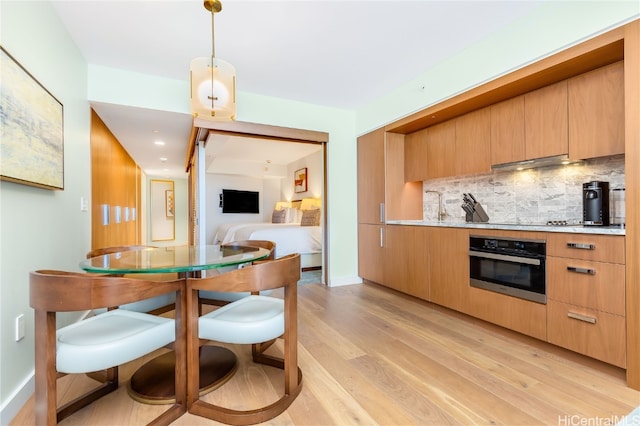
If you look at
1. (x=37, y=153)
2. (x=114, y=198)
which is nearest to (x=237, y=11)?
(x=37, y=153)

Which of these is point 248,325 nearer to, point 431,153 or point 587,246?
point 587,246

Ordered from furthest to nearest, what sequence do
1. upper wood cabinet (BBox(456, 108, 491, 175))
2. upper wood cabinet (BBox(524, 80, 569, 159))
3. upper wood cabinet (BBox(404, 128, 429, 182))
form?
upper wood cabinet (BBox(404, 128, 429, 182)), upper wood cabinet (BBox(456, 108, 491, 175)), upper wood cabinet (BBox(524, 80, 569, 159))

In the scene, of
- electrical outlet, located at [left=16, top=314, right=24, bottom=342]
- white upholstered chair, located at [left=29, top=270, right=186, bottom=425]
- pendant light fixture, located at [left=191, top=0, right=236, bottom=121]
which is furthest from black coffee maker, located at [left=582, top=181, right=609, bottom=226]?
electrical outlet, located at [left=16, top=314, right=24, bottom=342]

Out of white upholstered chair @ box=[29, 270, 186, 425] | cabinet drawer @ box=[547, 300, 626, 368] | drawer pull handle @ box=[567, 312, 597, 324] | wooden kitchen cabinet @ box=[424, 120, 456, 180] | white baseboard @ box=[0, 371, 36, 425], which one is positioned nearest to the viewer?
white upholstered chair @ box=[29, 270, 186, 425]

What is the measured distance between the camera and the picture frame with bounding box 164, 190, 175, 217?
372 inches

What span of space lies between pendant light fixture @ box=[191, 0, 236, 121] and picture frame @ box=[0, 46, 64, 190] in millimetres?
846

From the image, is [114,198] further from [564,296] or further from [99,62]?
[564,296]

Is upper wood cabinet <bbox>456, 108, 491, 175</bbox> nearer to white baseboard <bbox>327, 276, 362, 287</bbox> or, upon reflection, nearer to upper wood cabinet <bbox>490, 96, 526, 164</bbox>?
upper wood cabinet <bbox>490, 96, 526, 164</bbox>

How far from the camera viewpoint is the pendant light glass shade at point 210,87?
1.94 meters

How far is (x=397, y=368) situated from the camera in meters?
1.94

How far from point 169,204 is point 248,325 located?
30.3ft

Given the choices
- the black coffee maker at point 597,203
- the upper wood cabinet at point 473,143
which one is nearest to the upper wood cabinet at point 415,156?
the upper wood cabinet at point 473,143

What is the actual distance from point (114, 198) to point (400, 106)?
14.7 ft

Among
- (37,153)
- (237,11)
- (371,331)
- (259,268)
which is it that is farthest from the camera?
(371,331)
